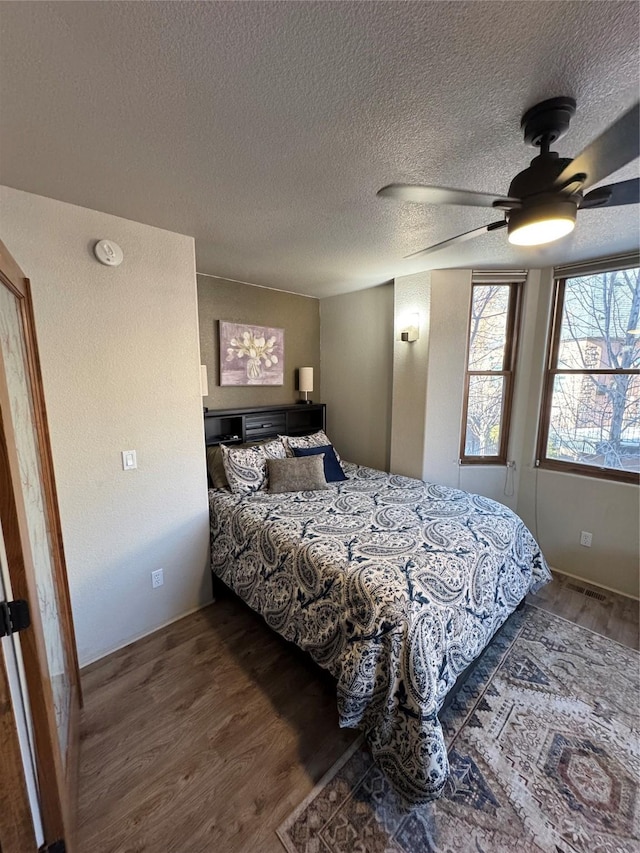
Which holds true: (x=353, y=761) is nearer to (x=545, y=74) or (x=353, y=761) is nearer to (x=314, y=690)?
(x=314, y=690)

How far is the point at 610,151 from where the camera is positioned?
3.02 feet

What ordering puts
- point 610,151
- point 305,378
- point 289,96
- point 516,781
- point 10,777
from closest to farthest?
point 10,777
point 610,151
point 289,96
point 516,781
point 305,378

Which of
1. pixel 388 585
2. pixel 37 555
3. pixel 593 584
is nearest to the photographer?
pixel 37 555

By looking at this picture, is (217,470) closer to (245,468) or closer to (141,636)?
(245,468)

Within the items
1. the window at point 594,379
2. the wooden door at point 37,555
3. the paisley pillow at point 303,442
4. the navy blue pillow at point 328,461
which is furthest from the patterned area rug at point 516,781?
the paisley pillow at point 303,442

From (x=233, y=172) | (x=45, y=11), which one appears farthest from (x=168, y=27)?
(x=233, y=172)

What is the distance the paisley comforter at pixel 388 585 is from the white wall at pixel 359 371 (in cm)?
117

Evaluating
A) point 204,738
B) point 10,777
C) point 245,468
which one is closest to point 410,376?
point 245,468

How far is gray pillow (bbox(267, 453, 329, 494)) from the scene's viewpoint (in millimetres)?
2678

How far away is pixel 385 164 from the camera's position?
1.43 meters

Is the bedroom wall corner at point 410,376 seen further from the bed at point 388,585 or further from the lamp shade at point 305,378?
the lamp shade at point 305,378

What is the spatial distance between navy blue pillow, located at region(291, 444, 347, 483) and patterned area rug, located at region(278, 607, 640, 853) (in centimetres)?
162

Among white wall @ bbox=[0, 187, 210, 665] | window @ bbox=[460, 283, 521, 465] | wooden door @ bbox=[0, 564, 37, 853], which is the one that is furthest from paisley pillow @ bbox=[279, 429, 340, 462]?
wooden door @ bbox=[0, 564, 37, 853]

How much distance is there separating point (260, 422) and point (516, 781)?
9.24 feet
